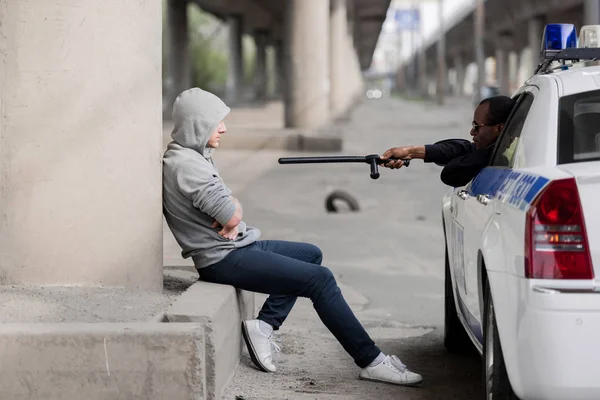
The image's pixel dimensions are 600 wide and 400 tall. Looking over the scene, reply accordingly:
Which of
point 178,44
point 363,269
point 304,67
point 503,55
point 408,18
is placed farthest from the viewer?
point 408,18

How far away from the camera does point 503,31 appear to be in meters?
85.2

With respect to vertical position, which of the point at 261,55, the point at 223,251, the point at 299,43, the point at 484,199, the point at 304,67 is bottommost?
the point at 223,251

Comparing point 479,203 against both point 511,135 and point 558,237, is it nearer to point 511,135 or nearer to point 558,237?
point 511,135

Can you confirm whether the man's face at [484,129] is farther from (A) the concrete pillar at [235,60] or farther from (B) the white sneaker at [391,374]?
(A) the concrete pillar at [235,60]

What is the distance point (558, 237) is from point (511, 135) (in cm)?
125

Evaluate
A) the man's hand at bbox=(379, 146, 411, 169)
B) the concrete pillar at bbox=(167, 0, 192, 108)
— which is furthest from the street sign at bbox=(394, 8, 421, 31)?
the man's hand at bbox=(379, 146, 411, 169)

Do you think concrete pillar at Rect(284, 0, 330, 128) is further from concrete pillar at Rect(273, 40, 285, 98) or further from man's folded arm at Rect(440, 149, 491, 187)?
concrete pillar at Rect(273, 40, 285, 98)

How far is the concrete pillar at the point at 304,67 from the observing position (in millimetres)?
31734

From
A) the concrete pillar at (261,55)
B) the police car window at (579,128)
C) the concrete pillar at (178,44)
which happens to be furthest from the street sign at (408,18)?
the police car window at (579,128)

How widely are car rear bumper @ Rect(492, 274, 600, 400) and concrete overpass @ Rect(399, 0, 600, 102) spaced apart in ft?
41.8

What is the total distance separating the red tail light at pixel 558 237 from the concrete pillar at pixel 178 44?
168 feet

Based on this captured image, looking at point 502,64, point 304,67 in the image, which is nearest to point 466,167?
point 304,67

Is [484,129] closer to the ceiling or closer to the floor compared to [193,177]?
Answer: closer to the ceiling

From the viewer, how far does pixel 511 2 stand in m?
69.5
